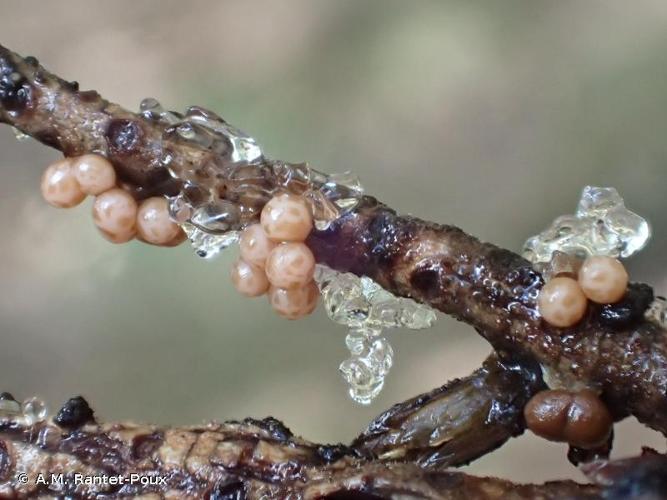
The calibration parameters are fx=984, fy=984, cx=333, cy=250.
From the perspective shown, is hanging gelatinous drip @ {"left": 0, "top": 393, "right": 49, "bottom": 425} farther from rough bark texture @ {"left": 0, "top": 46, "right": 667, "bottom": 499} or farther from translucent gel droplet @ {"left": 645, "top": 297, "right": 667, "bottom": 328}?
translucent gel droplet @ {"left": 645, "top": 297, "right": 667, "bottom": 328}

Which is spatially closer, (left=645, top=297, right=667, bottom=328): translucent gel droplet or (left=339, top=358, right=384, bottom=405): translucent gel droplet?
(left=645, top=297, right=667, bottom=328): translucent gel droplet

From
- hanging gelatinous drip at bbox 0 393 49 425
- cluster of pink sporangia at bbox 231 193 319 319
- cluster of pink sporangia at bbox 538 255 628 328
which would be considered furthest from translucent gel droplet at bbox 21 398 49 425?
cluster of pink sporangia at bbox 538 255 628 328

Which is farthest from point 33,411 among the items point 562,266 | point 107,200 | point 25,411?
point 562,266

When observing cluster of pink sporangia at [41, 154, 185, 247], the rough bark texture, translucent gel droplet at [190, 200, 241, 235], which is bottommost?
the rough bark texture

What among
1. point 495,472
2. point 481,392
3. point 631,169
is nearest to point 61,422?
point 481,392

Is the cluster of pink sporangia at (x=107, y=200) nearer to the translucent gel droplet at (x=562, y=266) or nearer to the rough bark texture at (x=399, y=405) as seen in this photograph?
the rough bark texture at (x=399, y=405)

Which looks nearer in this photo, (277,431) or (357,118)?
(277,431)

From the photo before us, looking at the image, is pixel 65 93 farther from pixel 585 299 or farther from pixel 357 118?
pixel 357 118
